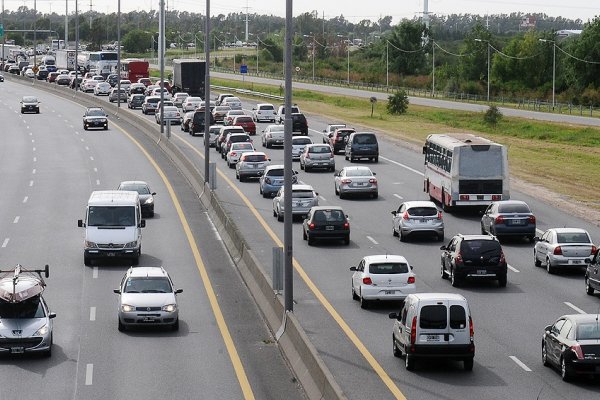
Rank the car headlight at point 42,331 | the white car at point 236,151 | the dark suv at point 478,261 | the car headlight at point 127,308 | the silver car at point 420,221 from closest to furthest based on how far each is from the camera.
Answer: the car headlight at point 42,331 → the car headlight at point 127,308 → the dark suv at point 478,261 → the silver car at point 420,221 → the white car at point 236,151

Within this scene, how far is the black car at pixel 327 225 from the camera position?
45.1 metres

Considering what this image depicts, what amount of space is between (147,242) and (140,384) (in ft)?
67.2

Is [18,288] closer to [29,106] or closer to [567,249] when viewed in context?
[567,249]

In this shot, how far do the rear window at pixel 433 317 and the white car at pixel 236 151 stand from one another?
45.5m

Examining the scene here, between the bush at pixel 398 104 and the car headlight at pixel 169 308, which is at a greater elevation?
the bush at pixel 398 104

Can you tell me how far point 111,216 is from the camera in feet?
137

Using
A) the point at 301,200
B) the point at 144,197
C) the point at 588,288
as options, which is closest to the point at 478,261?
the point at 588,288

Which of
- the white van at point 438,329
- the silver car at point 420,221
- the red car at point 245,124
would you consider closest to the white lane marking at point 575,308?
the white van at point 438,329

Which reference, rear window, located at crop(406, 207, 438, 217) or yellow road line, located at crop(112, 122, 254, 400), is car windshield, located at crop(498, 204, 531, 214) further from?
yellow road line, located at crop(112, 122, 254, 400)

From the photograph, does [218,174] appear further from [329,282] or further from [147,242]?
[329,282]

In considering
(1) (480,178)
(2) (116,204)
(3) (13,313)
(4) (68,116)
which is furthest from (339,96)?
(3) (13,313)

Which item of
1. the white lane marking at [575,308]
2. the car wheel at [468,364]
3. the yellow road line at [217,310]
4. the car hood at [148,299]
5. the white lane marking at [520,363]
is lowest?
the yellow road line at [217,310]

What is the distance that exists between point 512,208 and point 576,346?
21180 millimetres

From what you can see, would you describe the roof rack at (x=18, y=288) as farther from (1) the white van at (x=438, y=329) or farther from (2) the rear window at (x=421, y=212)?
(2) the rear window at (x=421, y=212)
